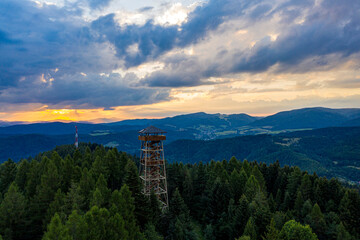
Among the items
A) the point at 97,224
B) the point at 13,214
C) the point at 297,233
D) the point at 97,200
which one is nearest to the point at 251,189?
the point at 297,233

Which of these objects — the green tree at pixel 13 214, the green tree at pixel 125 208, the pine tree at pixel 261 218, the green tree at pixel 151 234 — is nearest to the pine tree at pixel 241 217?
the pine tree at pixel 261 218

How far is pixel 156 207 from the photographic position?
46125 millimetres

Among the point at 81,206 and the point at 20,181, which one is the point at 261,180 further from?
the point at 20,181

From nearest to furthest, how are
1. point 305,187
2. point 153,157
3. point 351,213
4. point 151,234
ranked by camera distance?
point 151,234 < point 351,213 < point 153,157 < point 305,187

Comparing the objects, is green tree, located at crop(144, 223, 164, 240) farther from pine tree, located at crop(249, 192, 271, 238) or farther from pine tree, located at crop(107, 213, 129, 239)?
pine tree, located at crop(249, 192, 271, 238)

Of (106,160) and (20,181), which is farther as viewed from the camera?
(106,160)

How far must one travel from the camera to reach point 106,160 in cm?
6328

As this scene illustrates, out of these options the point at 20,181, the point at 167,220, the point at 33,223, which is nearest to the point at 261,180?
the point at 167,220

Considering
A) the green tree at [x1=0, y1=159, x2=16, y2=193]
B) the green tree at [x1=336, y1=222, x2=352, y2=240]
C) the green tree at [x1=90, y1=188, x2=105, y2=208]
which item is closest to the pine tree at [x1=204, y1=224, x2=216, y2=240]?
the green tree at [x1=90, y1=188, x2=105, y2=208]

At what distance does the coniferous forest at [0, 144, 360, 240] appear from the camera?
3506 centimetres

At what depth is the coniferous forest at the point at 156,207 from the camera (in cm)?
3506

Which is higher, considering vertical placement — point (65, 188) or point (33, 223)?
point (65, 188)

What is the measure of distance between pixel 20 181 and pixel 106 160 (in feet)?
64.4

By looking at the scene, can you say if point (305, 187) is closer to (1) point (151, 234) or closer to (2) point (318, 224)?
(2) point (318, 224)
